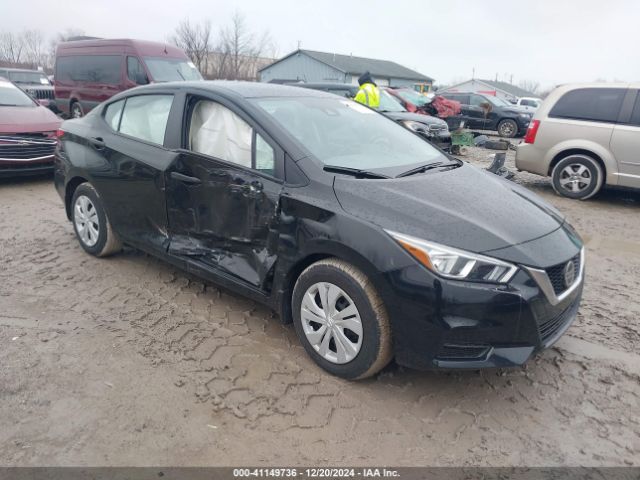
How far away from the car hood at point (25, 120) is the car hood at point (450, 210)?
6.44m

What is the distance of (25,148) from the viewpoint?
23.8ft

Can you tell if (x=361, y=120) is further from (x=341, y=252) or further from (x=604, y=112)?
(x=604, y=112)

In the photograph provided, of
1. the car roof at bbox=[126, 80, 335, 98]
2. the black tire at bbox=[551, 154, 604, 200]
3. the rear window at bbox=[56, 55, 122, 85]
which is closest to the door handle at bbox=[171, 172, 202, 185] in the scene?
the car roof at bbox=[126, 80, 335, 98]

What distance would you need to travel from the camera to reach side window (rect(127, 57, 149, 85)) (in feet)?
39.5

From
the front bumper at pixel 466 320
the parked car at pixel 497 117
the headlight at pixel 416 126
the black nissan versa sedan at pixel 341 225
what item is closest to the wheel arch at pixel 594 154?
the headlight at pixel 416 126

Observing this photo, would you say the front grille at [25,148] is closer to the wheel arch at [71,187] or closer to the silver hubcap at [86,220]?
the wheel arch at [71,187]

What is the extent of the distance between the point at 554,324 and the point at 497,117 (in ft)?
57.0

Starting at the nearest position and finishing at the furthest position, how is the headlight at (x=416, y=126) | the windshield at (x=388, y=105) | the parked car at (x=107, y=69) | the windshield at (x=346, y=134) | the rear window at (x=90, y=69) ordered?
the windshield at (x=346, y=134) < the headlight at (x=416, y=126) < the windshield at (x=388, y=105) < the parked car at (x=107, y=69) < the rear window at (x=90, y=69)

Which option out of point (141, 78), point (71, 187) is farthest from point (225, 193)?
point (141, 78)

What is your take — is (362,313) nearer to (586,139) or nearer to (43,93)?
(586,139)

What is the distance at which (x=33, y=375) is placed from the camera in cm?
288

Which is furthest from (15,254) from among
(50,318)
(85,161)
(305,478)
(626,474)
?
(626,474)

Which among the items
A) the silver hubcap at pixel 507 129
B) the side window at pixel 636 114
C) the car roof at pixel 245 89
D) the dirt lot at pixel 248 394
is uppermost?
the car roof at pixel 245 89

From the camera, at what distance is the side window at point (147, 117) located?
3814 mm
